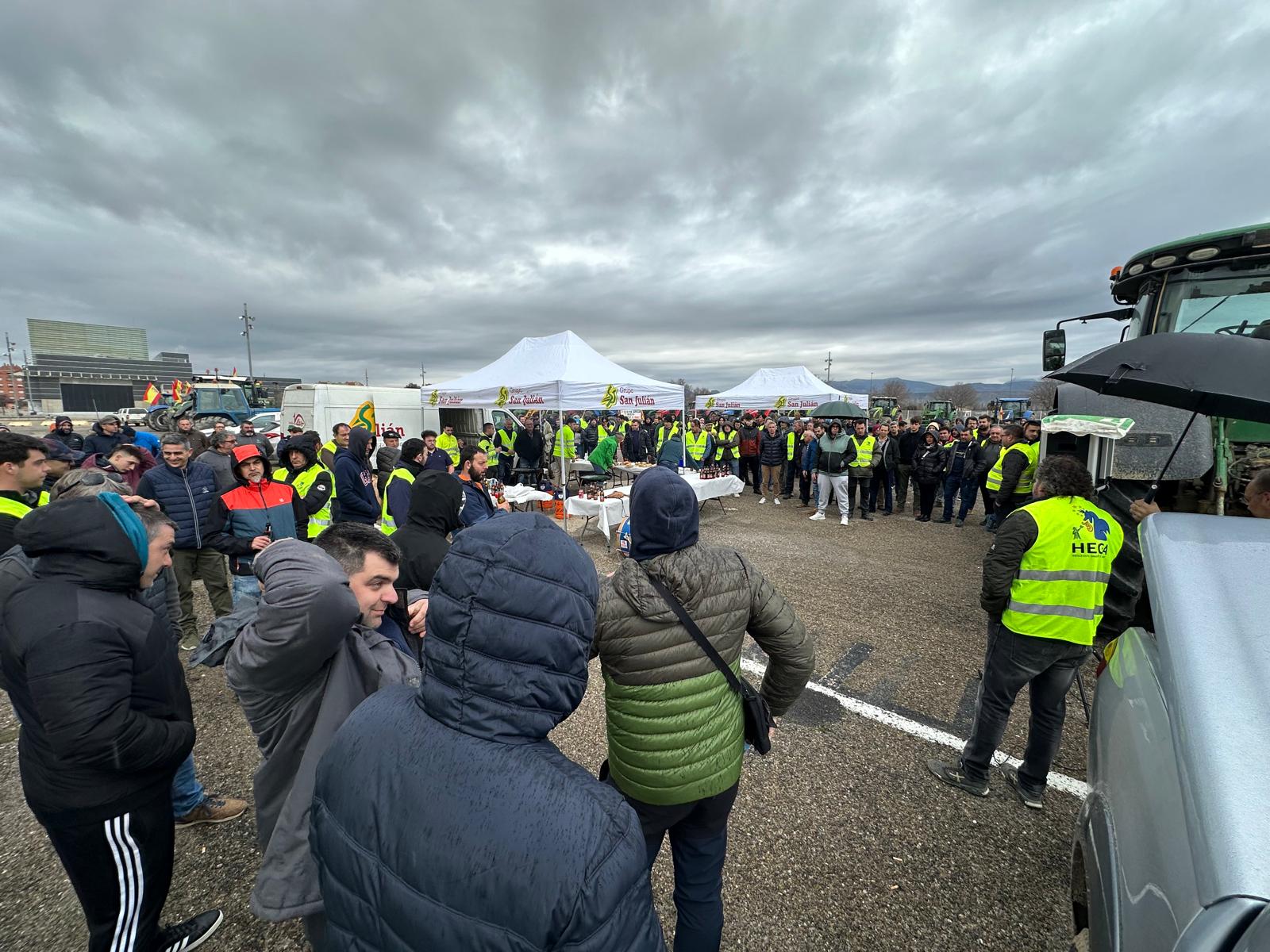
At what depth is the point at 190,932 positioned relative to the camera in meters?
2.03

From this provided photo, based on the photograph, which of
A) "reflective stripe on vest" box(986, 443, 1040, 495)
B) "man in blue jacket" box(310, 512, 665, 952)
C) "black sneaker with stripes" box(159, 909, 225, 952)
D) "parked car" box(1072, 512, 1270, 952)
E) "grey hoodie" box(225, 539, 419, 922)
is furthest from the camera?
"reflective stripe on vest" box(986, 443, 1040, 495)

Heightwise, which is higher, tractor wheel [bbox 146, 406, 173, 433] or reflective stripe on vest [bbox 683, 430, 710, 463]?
tractor wheel [bbox 146, 406, 173, 433]

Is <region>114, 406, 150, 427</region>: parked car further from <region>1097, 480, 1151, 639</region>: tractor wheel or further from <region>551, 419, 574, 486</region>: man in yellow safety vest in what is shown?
<region>1097, 480, 1151, 639</region>: tractor wheel

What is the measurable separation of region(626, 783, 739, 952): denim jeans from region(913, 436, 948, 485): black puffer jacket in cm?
953

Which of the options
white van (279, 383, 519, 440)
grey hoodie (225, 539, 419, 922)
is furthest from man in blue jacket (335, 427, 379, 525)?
white van (279, 383, 519, 440)

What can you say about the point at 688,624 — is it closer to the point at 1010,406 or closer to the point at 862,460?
the point at 862,460

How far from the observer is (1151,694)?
1.26 meters

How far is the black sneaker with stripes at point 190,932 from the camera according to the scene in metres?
1.93

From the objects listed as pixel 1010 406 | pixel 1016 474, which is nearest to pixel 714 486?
pixel 1016 474

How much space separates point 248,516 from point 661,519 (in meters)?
3.79

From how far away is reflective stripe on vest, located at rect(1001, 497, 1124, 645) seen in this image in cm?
246

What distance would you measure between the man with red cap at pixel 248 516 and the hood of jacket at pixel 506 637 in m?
3.74

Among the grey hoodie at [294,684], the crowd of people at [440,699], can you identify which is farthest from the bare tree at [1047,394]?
the grey hoodie at [294,684]

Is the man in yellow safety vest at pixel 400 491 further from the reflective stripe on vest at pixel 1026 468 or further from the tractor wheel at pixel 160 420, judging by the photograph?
the tractor wheel at pixel 160 420
